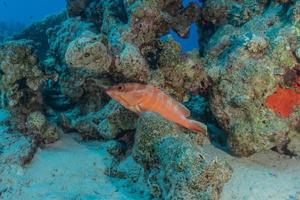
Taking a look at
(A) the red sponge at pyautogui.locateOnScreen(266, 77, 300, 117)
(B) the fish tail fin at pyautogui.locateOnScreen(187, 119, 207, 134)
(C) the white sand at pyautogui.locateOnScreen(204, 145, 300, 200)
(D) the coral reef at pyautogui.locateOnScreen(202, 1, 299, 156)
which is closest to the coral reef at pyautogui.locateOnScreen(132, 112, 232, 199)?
(B) the fish tail fin at pyautogui.locateOnScreen(187, 119, 207, 134)

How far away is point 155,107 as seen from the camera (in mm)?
4629

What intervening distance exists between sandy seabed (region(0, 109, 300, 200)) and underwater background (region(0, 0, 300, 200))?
1 centimetres

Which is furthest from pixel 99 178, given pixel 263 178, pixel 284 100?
pixel 284 100

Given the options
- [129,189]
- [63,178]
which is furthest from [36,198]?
[129,189]

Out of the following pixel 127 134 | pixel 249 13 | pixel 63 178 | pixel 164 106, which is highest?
pixel 249 13

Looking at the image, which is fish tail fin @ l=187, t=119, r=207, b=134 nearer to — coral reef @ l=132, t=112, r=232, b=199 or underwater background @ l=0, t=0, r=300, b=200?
underwater background @ l=0, t=0, r=300, b=200

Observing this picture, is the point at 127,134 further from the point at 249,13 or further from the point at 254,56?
the point at 249,13

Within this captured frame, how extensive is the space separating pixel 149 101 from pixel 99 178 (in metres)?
1.33

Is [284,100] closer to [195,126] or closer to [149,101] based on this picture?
[195,126]

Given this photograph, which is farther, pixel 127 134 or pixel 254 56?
pixel 127 134

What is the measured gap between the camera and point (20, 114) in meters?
6.08

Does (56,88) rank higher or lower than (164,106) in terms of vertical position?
lower

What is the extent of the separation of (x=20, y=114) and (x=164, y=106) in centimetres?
267

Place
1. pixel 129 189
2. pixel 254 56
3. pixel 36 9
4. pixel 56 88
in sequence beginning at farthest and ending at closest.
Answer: pixel 36 9 < pixel 56 88 < pixel 254 56 < pixel 129 189
